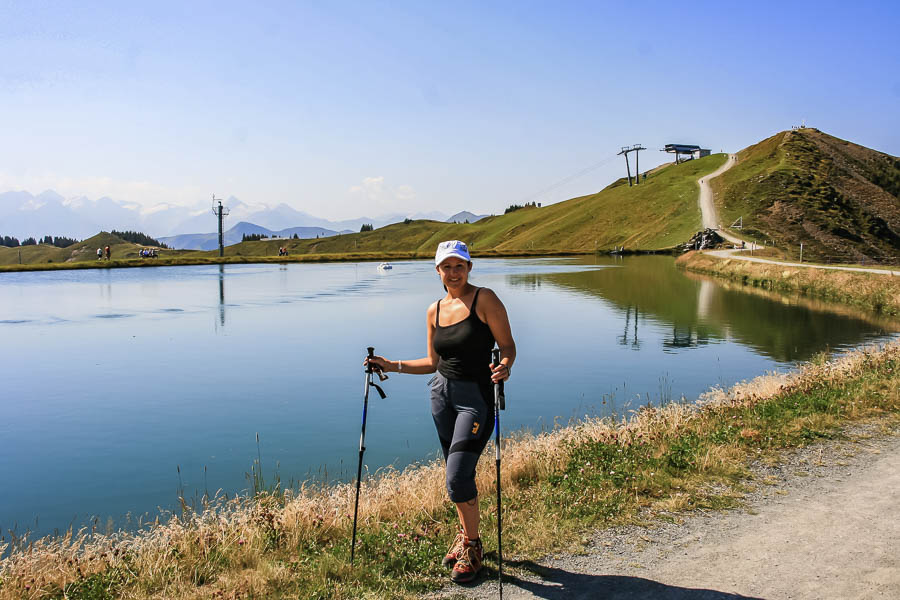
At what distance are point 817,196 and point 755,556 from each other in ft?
420

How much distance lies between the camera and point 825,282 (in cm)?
4456

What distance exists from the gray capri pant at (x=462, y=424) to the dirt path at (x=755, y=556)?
0.98 m

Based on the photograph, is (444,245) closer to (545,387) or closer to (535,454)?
(535,454)

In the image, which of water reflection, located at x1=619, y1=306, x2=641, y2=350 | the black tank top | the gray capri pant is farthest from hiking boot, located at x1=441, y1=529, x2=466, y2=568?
water reflection, located at x1=619, y1=306, x2=641, y2=350

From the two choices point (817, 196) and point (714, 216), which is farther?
point (714, 216)

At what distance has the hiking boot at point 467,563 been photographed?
19.9 ft

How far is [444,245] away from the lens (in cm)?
643

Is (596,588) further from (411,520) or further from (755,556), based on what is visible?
(411,520)

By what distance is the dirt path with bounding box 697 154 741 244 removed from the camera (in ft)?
334

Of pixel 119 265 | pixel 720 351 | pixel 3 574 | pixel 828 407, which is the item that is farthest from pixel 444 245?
pixel 119 265

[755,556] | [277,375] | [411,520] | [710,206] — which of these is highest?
[710,206]

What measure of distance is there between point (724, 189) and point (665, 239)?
2623 cm

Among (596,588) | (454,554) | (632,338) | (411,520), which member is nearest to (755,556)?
(596,588)

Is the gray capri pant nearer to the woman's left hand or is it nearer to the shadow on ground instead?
the woman's left hand
